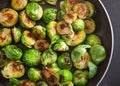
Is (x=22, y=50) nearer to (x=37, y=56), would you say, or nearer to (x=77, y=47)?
(x=37, y=56)

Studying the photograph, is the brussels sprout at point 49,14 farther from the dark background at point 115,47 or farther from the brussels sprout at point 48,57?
the dark background at point 115,47

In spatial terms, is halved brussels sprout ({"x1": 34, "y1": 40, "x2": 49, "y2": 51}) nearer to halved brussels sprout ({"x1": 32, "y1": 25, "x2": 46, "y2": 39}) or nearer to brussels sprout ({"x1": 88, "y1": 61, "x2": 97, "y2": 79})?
halved brussels sprout ({"x1": 32, "y1": 25, "x2": 46, "y2": 39})

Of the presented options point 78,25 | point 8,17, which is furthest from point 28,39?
point 78,25

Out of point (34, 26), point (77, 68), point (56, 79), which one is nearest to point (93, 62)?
point (77, 68)

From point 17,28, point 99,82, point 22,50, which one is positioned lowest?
point 99,82

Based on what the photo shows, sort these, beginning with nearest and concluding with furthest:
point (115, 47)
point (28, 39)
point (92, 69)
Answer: point (92, 69) < point (28, 39) < point (115, 47)

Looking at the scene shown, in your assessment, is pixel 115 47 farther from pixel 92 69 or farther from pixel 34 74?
pixel 34 74
